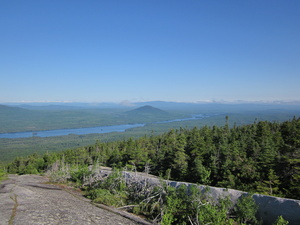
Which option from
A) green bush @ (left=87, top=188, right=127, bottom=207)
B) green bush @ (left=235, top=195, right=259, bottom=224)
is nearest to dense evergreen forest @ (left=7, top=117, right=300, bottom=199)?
green bush @ (left=87, top=188, right=127, bottom=207)

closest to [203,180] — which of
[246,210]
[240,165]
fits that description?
[246,210]

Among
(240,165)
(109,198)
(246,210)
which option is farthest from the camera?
(240,165)

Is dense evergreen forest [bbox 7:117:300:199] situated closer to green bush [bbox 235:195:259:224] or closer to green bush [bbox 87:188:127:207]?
green bush [bbox 87:188:127:207]

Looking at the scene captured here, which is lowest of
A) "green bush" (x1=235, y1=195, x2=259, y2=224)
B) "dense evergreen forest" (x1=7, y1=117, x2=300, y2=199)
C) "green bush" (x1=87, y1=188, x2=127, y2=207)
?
"dense evergreen forest" (x1=7, y1=117, x2=300, y2=199)

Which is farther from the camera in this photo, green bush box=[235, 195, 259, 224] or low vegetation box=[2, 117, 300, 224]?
low vegetation box=[2, 117, 300, 224]

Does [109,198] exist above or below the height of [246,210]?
below

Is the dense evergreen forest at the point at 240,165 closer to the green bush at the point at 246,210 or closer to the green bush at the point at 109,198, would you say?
the green bush at the point at 109,198

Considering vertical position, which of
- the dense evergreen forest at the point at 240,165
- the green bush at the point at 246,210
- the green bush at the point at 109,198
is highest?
the green bush at the point at 246,210

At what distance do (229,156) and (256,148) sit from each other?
6317 millimetres

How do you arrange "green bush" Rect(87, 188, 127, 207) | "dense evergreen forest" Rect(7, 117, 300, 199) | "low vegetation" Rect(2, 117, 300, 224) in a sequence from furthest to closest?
"dense evergreen forest" Rect(7, 117, 300, 199), "green bush" Rect(87, 188, 127, 207), "low vegetation" Rect(2, 117, 300, 224)

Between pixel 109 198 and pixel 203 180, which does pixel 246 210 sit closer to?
pixel 203 180

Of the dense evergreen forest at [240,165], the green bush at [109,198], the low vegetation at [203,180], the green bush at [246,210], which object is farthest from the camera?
the dense evergreen forest at [240,165]

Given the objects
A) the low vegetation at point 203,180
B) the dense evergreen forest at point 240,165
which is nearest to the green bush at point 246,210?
the low vegetation at point 203,180

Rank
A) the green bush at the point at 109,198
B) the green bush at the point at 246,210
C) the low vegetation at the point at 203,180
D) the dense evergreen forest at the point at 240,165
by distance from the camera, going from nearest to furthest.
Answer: the green bush at the point at 246,210, the low vegetation at the point at 203,180, the green bush at the point at 109,198, the dense evergreen forest at the point at 240,165
